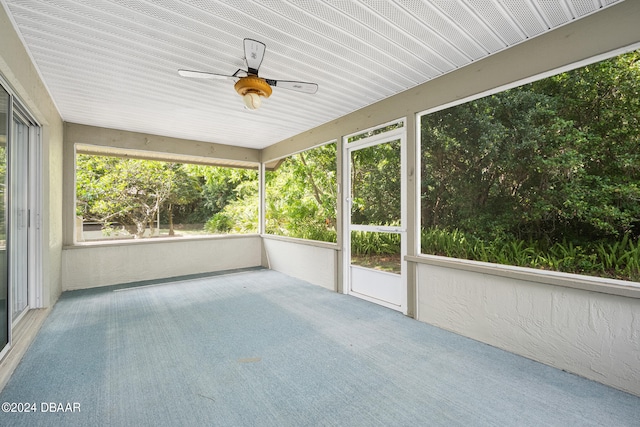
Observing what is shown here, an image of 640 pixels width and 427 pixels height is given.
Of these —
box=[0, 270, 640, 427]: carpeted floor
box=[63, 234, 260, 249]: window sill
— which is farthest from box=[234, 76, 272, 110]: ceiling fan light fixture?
box=[63, 234, 260, 249]: window sill

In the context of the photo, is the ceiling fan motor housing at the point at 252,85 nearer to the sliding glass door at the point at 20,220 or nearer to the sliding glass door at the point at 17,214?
the sliding glass door at the point at 17,214

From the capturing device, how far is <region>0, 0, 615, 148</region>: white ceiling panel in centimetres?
201

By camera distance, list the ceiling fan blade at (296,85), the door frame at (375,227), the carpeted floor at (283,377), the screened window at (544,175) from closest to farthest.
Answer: the carpeted floor at (283,377) → the screened window at (544,175) → the ceiling fan blade at (296,85) → the door frame at (375,227)

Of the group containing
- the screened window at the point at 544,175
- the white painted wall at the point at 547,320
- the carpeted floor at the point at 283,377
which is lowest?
the carpeted floor at the point at 283,377

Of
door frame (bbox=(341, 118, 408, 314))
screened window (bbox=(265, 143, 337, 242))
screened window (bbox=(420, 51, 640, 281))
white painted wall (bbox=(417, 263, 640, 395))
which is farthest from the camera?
screened window (bbox=(265, 143, 337, 242))

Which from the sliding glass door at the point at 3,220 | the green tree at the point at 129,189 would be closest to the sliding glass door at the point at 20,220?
the sliding glass door at the point at 3,220

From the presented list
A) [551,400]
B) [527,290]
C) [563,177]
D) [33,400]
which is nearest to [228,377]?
[33,400]

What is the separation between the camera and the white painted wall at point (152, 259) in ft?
14.7

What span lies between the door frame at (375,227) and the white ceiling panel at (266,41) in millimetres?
455

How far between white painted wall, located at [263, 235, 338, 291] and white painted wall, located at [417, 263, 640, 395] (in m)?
1.69

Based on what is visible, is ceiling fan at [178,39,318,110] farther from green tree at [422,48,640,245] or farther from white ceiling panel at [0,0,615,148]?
green tree at [422,48,640,245]

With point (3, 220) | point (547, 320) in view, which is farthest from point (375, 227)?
point (3, 220)

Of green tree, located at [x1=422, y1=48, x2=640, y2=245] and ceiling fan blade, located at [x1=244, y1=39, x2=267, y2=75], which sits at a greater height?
ceiling fan blade, located at [x1=244, y1=39, x2=267, y2=75]

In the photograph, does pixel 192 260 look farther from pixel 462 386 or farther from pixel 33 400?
pixel 462 386
